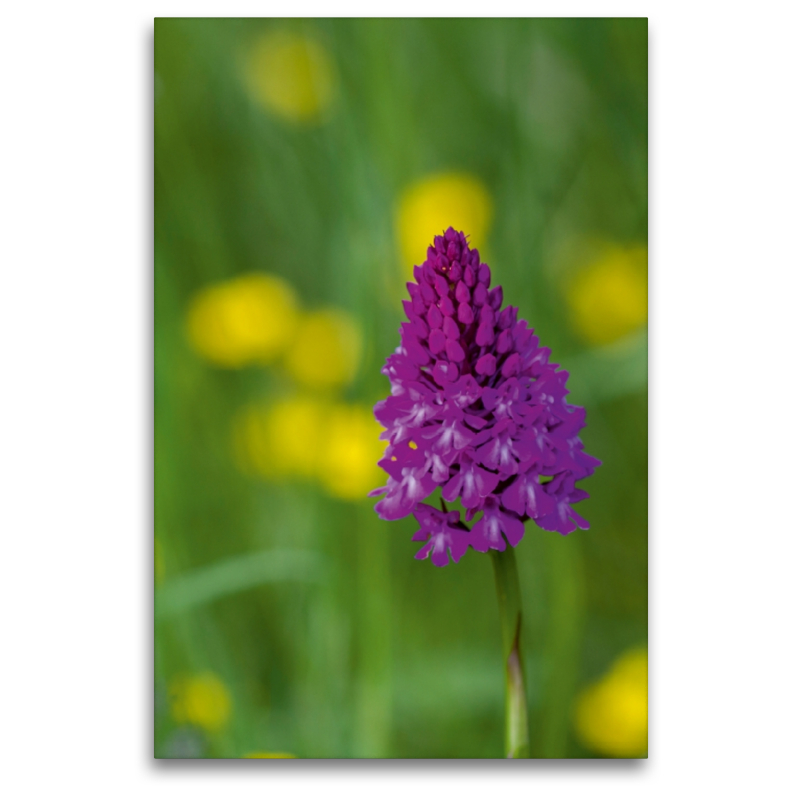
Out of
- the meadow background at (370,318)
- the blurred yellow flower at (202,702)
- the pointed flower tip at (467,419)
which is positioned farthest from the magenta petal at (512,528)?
the blurred yellow flower at (202,702)

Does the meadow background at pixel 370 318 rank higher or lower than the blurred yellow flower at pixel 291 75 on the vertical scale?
lower

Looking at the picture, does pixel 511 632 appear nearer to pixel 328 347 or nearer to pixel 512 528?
pixel 512 528

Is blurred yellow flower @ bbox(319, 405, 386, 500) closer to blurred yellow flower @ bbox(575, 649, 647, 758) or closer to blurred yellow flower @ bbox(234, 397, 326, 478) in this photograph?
blurred yellow flower @ bbox(234, 397, 326, 478)

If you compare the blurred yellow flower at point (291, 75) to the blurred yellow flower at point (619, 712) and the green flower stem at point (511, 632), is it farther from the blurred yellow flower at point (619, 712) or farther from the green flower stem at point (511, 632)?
the blurred yellow flower at point (619, 712)

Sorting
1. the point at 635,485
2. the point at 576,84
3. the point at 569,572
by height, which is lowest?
the point at 569,572

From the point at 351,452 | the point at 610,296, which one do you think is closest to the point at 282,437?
the point at 351,452

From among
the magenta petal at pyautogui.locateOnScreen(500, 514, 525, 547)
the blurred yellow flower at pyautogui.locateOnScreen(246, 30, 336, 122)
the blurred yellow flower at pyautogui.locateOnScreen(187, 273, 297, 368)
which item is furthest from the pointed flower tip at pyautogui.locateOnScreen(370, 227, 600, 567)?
the blurred yellow flower at pyautogui.locateOnScreen(246, 30, 336, 122)
